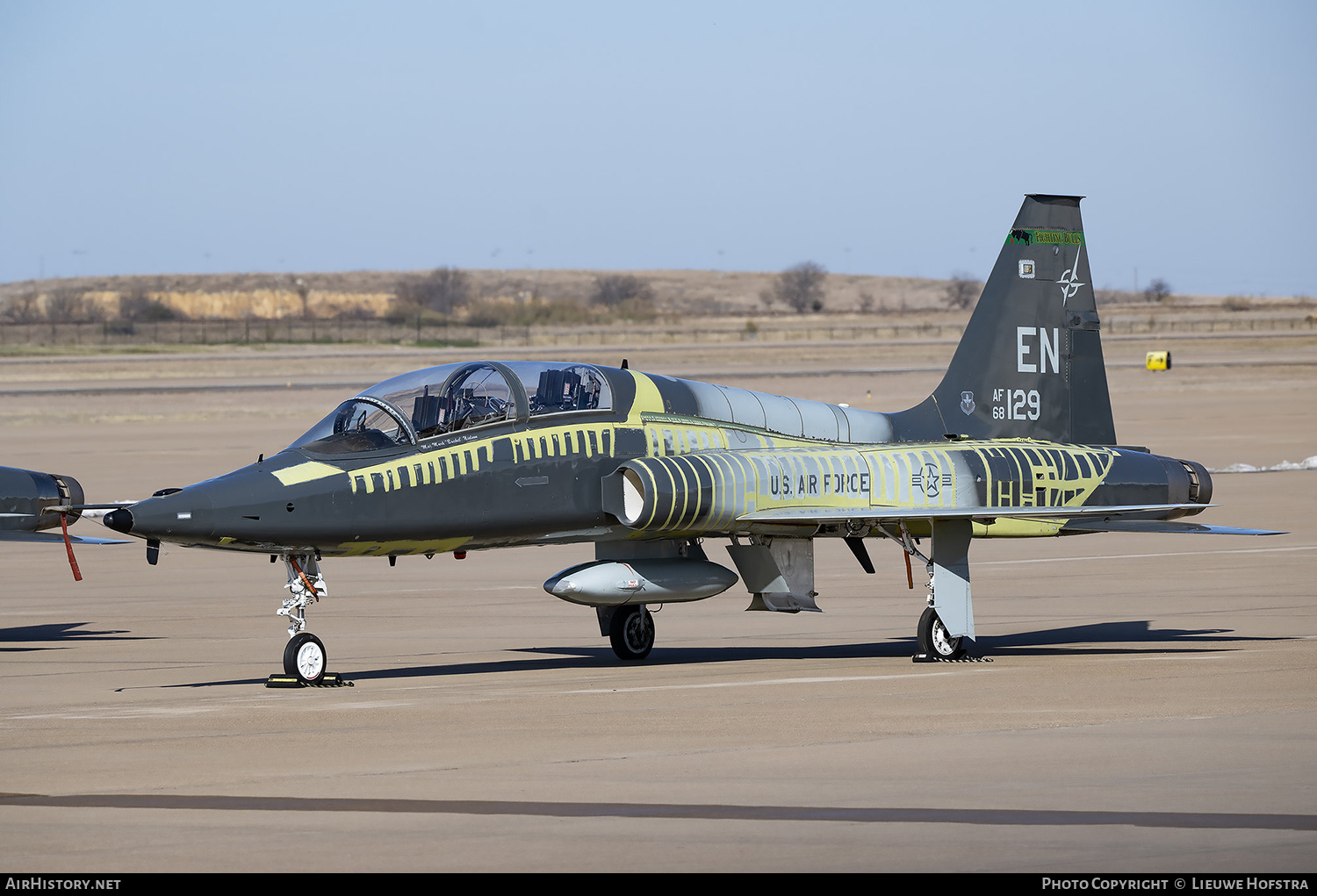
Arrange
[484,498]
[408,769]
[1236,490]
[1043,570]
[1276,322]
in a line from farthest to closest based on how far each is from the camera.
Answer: [1276,322], [1236,490], [1043,570], [484,498], [408,769]

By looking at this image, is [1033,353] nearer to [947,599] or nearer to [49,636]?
[947,599]

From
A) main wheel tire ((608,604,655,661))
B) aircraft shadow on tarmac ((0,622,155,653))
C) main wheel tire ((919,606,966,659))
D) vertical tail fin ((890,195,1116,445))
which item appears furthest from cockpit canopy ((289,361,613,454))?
vertical tail fin ((890,195,1116,445))

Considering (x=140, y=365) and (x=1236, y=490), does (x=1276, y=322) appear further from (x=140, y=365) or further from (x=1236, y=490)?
(x=1236, y=490)

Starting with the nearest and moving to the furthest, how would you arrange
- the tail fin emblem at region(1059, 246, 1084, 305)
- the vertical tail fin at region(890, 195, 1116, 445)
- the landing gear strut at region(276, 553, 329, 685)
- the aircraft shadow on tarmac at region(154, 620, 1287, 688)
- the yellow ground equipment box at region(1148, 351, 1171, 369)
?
the landing gear strut at region(276, 553, 329, 685) → the aircraft shadow on tarmac at region(154, 620, 1287, 688) → the vertical tail fin at region(890, 195, 1116, 445) → the tail fin emblem at region(1059, 246, 1084, 305) → the yellow ground equipment box at region(1148, 351, 1171, 369)

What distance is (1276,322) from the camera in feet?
467

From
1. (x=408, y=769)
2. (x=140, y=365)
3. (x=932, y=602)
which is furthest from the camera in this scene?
(x=140, y=365)

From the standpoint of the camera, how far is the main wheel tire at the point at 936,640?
1650 centimetres

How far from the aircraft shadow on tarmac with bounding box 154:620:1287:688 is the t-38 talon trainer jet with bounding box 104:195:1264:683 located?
535 millimetres

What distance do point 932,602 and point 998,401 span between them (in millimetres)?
3754

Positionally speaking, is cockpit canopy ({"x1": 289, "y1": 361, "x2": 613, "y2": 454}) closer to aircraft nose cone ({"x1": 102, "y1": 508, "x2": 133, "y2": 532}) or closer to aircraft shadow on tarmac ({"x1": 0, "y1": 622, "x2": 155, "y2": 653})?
aircraft nose cone ({"x1": 102, "y1": 508, "x2": 133, "y2": 532})

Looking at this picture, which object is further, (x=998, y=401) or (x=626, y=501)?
(x=998, y=401)

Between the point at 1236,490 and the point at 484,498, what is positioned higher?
the point at 484,498

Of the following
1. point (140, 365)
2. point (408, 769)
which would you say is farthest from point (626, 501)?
point (140, 365)

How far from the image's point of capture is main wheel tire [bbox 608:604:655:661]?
56.1ft
